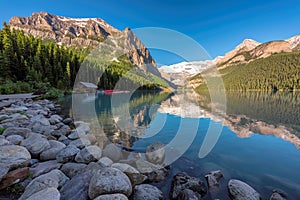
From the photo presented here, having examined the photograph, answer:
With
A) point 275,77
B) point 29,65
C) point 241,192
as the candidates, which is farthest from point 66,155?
point 275,77

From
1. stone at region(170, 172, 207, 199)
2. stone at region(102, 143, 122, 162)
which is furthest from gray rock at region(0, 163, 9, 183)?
stone at region(170, 172, 207, 199)

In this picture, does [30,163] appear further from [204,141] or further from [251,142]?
[251,142]

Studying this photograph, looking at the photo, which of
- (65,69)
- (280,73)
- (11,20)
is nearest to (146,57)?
(280,73)

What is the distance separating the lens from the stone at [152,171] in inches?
140

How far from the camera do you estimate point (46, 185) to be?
2.53 m

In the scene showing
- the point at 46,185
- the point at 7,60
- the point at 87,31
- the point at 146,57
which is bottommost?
the point at 46,185

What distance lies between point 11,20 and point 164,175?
26431 centimetres

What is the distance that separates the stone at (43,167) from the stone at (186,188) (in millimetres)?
2688

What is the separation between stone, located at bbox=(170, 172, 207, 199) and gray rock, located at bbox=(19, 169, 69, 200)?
218 cm

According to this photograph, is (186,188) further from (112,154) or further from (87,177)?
(112,154)

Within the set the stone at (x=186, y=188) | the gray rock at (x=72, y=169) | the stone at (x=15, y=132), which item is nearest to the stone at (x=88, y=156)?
the gray rock at (x=72, y=169)

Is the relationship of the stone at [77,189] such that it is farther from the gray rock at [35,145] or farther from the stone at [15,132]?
the stone at [15,132]

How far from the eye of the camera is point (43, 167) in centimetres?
337

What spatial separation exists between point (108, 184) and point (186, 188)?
5.37 feet
